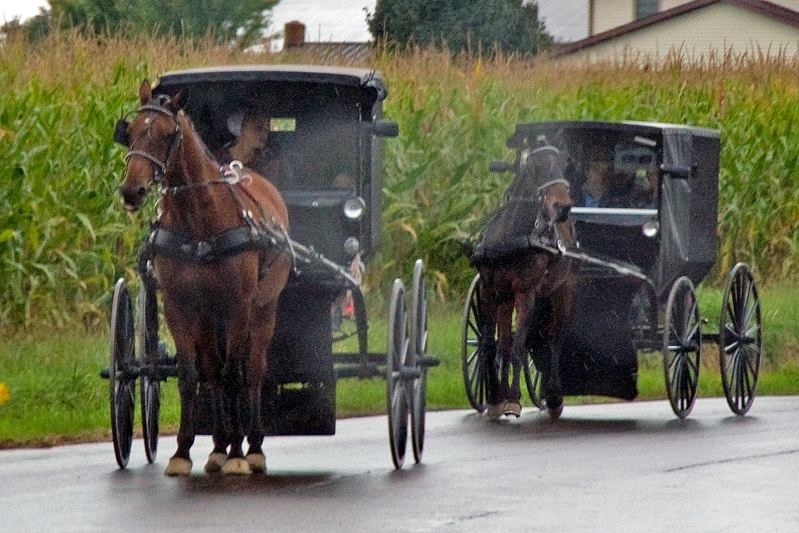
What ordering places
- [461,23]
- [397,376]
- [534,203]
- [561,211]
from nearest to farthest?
[397,376] → [534,203] → [561,211] → [461,23]

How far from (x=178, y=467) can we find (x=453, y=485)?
151 centimetres

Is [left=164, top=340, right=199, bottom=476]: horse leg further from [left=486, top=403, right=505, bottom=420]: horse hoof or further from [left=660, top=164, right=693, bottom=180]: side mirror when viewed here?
[left=660, top=164, right=693, bottom=180]: side mirror

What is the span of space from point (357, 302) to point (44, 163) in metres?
5.36

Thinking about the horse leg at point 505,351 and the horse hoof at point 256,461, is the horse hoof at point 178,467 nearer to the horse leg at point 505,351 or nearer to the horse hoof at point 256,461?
the horse hoof at point 256,461

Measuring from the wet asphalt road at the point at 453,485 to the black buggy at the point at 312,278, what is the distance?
37 centimetres

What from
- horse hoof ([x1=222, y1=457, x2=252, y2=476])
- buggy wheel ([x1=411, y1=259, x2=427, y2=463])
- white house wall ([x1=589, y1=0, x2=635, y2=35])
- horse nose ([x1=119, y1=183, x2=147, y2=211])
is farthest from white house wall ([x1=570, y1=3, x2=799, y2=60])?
horse nose ([x1=119, y1=183, x2=147, y2=211])

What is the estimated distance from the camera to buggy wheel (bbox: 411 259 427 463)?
36.2 ft

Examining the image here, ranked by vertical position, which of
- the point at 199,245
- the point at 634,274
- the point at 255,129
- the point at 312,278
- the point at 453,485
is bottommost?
the point at 453,485

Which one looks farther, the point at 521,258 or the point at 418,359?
the point at 521,258

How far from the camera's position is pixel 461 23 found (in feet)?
140

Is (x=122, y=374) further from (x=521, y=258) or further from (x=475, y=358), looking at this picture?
(x=475, y=358)

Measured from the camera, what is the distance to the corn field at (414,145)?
1566 cm

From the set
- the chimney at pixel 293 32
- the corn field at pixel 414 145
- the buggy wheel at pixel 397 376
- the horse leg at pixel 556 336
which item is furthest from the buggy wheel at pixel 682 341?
the chimney at pixel 293 32

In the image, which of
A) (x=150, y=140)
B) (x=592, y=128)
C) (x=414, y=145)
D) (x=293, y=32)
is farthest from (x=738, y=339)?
(x=293, y=32)
